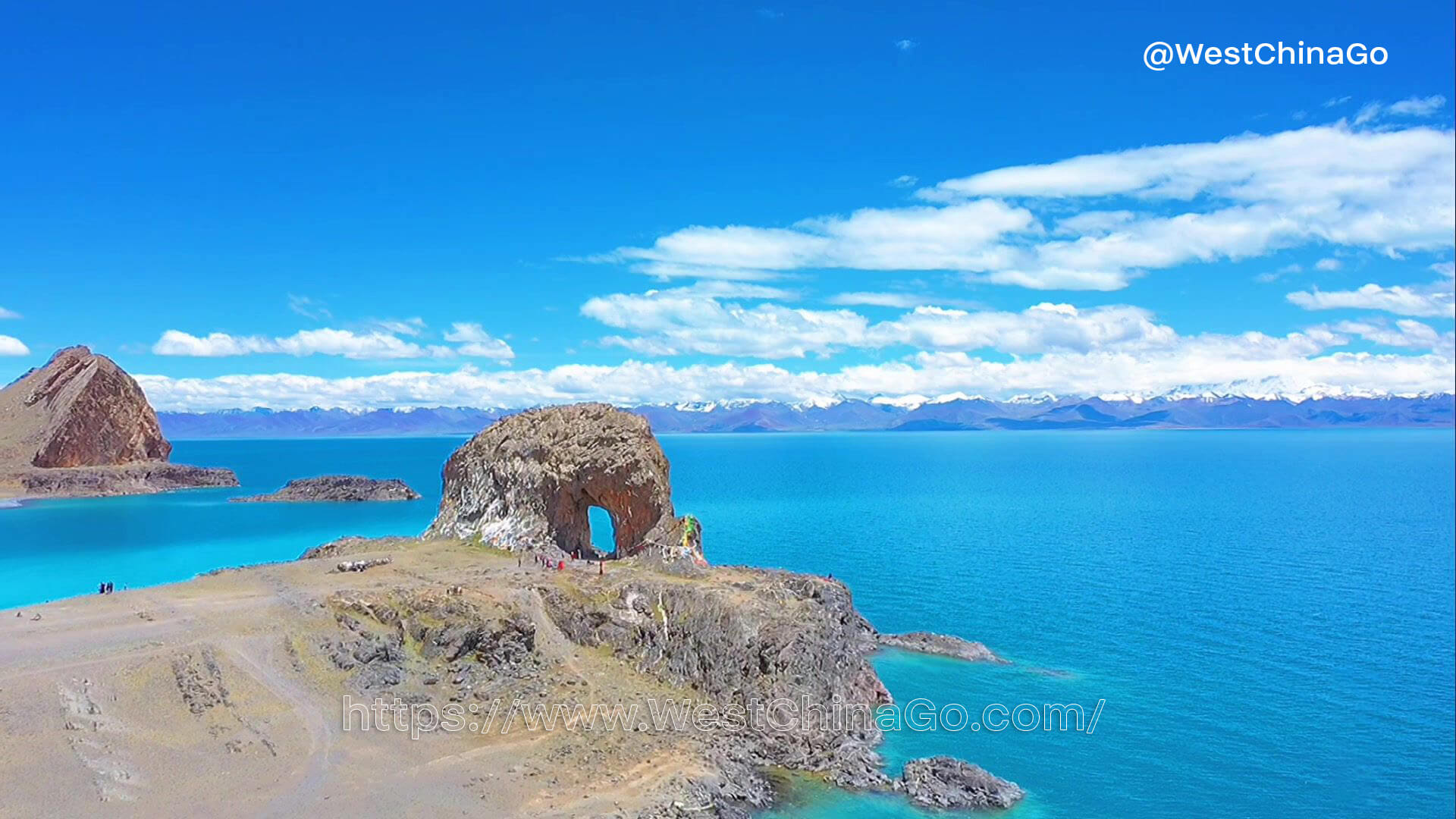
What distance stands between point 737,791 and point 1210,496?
5514 inches

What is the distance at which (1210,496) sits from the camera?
149500mm

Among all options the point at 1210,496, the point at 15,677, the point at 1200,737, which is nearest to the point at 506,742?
the point at 15,677

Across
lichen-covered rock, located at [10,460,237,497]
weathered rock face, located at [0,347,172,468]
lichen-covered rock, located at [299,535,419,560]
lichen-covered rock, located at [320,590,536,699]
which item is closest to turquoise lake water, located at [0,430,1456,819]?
lichen-covered rock, located at [10,460,237,497]

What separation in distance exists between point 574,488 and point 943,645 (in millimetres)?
24769

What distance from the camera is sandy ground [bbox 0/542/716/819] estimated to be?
29.0m

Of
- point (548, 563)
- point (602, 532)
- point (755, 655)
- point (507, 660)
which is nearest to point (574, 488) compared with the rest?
point (548, 563)

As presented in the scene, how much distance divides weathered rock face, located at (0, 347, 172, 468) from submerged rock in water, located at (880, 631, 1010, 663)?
509 feet

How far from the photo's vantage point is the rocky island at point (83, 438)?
148500 mm

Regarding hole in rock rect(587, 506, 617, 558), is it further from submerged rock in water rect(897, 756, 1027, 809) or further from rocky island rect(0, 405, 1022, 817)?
submerged rock in water rect(897, 756, 1027, 809)

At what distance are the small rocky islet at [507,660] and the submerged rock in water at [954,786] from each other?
0.09m

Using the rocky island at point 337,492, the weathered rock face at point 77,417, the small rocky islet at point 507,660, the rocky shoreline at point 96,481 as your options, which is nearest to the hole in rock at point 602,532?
the small rocky islet at point 507,660

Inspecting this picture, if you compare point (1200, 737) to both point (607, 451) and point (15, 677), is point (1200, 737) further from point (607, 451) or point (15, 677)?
point (15, 677)

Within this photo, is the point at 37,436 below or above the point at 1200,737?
above

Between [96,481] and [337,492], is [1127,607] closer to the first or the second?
[337,492]
